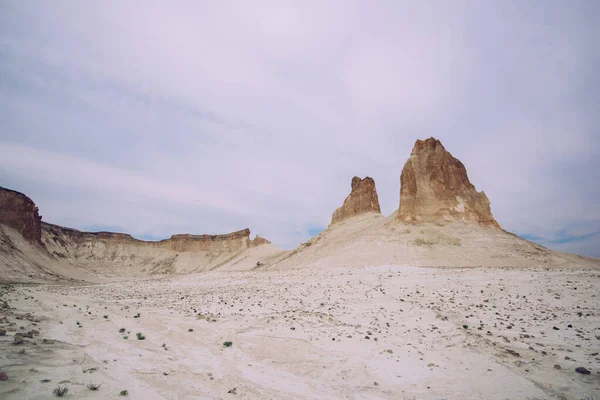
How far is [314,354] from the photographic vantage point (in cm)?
905

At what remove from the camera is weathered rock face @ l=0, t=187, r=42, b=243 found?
5648 centimetres

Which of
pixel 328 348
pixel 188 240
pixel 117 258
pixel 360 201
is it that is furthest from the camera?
pixel 188 240

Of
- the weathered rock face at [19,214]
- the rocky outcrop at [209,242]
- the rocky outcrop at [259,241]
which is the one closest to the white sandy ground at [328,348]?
the weathered rock face at [19,214]

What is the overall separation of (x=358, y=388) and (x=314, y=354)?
233 centimetres

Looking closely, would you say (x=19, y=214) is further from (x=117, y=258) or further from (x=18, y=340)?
(x=18, y=340)

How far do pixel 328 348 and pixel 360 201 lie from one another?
65.6 m

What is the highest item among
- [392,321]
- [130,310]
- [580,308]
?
[580,308]

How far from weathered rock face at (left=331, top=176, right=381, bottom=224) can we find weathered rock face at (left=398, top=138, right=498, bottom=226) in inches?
917

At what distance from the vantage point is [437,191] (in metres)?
→ 46.2

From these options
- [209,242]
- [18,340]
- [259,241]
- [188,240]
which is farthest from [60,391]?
[188,240]

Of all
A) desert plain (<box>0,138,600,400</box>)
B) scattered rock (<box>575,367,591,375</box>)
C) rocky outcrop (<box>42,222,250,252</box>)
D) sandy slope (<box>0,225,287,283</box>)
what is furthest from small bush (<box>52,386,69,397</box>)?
rocky outcrop (<box>42,222,250,252</box>)

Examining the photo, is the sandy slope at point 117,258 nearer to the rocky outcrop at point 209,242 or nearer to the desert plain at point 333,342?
the rocky outcrop at point 209,242

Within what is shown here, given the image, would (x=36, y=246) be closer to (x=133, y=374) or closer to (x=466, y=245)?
(x=133, y=374)

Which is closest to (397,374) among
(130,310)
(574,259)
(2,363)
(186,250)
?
(2,363)
